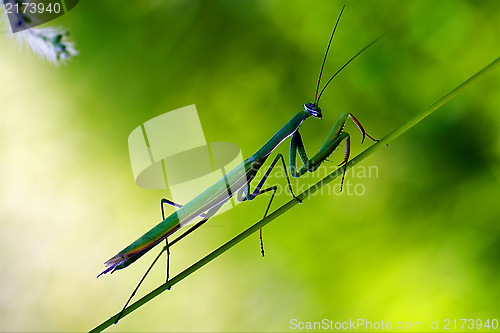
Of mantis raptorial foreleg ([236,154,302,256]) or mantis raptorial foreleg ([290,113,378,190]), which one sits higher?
mantis raptorial foreleg ([290,113,378,190])

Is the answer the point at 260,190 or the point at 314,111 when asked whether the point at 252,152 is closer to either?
→ the point at 260,190

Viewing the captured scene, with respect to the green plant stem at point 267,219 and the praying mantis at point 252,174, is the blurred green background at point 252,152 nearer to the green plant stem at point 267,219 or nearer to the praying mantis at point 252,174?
the praying mantis at point 252,174

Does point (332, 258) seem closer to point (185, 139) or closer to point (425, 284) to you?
point (425, 284)

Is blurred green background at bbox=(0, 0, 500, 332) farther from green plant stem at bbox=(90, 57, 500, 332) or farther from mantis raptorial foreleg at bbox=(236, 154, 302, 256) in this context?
green plant stem at bbox=(90, 57, 500, 332)

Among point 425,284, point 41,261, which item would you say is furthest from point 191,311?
point 425,284

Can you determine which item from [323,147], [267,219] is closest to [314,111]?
[323,147]

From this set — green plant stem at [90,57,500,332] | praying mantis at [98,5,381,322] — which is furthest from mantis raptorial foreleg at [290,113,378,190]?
green plant stem at [90,57,500,332]
